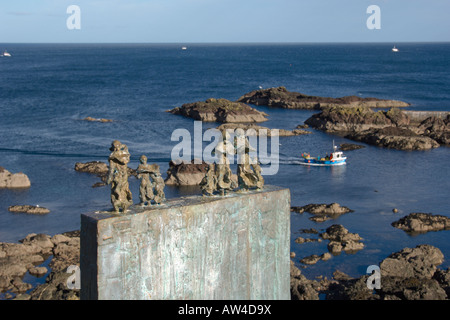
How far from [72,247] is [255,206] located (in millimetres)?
22094

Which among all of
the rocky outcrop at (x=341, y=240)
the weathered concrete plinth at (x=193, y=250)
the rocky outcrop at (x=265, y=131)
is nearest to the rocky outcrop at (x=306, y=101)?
the rocky outcrop at (x=265, y=131)

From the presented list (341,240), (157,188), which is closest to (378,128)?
(341,240)

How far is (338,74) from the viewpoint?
19675 centimetres

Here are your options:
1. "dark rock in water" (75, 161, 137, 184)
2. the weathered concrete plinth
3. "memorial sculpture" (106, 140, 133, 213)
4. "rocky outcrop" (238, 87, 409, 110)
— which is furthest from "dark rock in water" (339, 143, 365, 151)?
"memorial sculpture" (106, 140, 133, 213)

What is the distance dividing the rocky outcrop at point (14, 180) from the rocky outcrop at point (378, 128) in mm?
44372

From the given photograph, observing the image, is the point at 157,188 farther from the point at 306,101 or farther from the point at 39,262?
the point at 306,101

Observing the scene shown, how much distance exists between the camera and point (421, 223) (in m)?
45.2

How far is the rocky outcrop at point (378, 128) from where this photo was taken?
77.1 metres

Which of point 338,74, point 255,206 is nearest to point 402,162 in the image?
point 255,206

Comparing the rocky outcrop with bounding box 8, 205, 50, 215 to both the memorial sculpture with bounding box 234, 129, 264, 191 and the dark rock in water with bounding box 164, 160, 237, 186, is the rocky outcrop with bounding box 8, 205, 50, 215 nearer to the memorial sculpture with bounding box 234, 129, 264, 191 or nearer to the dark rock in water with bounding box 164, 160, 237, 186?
the dark rock in water with bounding box 164, 160, 237, 186

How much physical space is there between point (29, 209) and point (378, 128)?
177ft

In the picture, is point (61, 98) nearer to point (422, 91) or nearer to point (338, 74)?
point (422, 91)

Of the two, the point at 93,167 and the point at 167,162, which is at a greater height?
the point at 93,167

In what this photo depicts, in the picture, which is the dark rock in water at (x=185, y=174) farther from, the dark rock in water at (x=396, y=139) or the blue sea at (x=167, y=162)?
the dark rock in water at (x=396, y=139)
